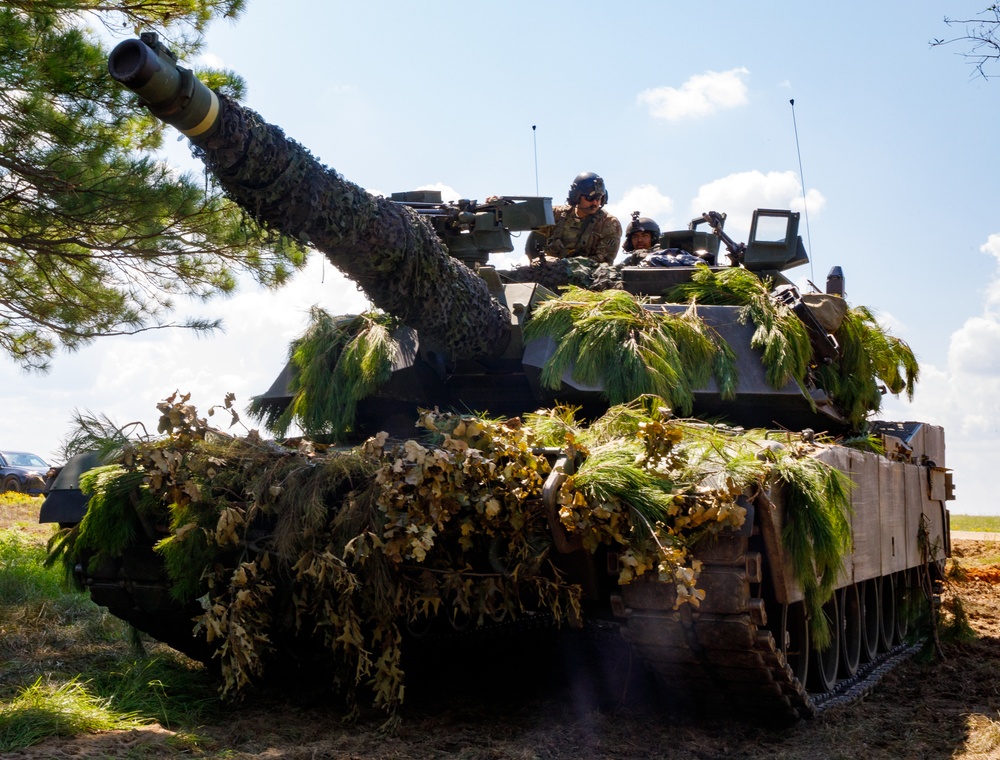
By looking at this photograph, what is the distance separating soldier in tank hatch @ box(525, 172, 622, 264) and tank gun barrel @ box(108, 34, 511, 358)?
6.27 feet

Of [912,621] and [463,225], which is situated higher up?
[463,225]

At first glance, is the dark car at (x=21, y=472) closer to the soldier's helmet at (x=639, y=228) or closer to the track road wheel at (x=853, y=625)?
the soldier's helmet at (x=639, y=228)

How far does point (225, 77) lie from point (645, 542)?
19.7 feet

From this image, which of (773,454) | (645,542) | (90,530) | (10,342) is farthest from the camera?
(10,342)

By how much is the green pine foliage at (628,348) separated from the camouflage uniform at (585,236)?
1.61 m

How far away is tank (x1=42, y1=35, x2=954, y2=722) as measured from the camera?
4.09 metres

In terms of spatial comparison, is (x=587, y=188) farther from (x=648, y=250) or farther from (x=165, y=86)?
(x=165, y=86)

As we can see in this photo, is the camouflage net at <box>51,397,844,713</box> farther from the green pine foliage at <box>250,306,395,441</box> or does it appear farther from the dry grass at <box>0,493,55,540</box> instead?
the dry grass at <box>0,493,55,540</box>

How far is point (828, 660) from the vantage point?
Answer: 604 centimetres

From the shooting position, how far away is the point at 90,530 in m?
A: 4.96

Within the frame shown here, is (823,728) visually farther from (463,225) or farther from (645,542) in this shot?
(463,225)

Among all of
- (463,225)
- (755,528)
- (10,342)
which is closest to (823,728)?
(755,528)

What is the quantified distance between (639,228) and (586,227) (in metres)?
0.79

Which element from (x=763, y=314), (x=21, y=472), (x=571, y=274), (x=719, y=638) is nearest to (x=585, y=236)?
(x=571, y=274)
